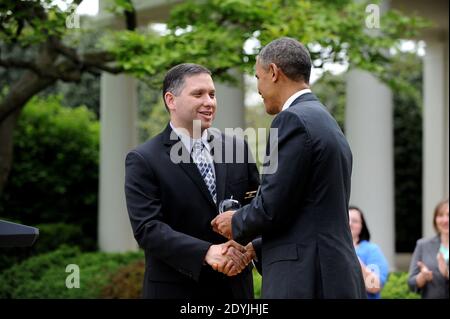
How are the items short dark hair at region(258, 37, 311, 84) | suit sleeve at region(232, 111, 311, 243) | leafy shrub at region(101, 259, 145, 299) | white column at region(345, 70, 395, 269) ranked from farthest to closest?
white column at region(345, 70, 395, 269)
leafy shrub at region(101, 259, 145, 299)
short dark hair at region(258, 37, 311, 84)
suit sleeve at region(232, 111, 311, 243)

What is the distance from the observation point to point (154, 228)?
16.4 feet

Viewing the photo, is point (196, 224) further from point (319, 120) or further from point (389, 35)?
point (389, 35)

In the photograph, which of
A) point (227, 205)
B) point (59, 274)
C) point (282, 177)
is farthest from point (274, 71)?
point (59, 274)

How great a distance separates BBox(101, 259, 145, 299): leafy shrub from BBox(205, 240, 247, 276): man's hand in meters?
7.60

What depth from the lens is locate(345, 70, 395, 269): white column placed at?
1532 cm

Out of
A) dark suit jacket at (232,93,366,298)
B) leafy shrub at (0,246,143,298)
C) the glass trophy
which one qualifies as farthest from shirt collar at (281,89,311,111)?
leafy shrub at (0,246,143,298)

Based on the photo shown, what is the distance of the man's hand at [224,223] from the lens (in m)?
4.77

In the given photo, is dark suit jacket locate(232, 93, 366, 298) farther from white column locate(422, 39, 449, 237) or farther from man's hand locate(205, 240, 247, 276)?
white column locate(422, 39, 449, 237)

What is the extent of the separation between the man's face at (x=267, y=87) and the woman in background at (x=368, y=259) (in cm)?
386

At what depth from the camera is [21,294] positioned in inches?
532

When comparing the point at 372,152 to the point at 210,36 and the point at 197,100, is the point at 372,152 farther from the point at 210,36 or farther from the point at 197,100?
the point at 197,100

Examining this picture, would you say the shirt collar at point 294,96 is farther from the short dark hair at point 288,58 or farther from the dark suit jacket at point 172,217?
the dark suit jacket at point 172,217

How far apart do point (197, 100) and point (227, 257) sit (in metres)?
0.95
